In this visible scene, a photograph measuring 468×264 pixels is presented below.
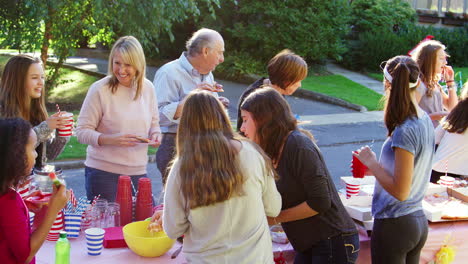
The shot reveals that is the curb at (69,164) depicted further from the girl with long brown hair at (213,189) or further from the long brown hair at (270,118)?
the girl with long brown hair at (213,189)

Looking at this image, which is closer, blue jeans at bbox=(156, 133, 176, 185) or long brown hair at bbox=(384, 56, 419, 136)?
long brown hair at bbox=(384, 56, 419, 136)

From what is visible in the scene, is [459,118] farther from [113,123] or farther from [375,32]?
[375,32]

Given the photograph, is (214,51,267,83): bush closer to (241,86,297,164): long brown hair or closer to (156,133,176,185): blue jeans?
(156,133,176,185): blue jeans

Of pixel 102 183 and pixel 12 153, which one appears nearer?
pixel 12 153

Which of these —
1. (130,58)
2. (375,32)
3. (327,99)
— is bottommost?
(327,99)

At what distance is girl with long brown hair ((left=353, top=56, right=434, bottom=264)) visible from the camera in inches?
121

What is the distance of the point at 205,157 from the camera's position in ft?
8.25

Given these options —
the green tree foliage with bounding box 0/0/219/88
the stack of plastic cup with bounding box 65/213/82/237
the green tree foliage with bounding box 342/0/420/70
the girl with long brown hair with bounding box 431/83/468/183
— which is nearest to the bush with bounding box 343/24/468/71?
the green tree foliage with bounding box 342/0/420/70

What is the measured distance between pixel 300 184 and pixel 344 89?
13.9 metres

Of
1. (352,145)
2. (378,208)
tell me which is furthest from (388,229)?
(352,145)

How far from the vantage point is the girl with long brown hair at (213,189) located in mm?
2510

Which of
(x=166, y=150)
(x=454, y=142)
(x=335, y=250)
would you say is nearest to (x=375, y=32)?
(x=454, y=142)

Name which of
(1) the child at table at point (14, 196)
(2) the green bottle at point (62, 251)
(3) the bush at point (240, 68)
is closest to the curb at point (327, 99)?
(3) the bush at point (240, 68)

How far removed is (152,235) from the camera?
331 centimetres
